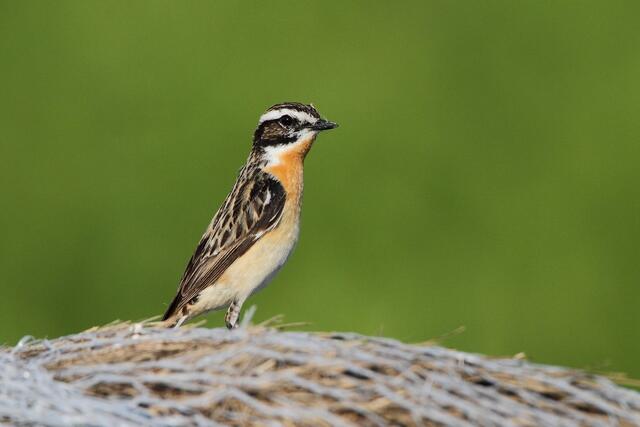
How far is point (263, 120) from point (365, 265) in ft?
12.1

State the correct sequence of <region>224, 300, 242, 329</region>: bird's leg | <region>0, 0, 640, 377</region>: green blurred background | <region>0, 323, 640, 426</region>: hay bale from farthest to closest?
<region>0, 0, 640, 377</region>: green blurred background
<region>224, 300, 242, 329</region>: bird's leg
<region>0, 323, 640, 426</region>: hay bale

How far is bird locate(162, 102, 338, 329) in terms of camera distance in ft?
29.3

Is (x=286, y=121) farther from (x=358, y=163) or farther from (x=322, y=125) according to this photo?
(x=358, y=163)

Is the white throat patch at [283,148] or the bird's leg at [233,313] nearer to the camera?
the bird's leg at [233,313]

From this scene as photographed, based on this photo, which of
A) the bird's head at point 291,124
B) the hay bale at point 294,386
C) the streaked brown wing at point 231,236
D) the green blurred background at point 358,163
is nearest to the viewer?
the hay bale at point 294,386

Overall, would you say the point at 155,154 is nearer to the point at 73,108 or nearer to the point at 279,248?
the point at 73,108

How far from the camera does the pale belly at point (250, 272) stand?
29.3 ft

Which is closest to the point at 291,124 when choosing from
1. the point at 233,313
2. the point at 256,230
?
the point at 256,230

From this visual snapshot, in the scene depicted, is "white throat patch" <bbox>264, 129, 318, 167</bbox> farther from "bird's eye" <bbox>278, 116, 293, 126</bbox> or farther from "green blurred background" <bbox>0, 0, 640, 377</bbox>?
"green blurred background" <bbox>0, 0, 640, 377</bbox>

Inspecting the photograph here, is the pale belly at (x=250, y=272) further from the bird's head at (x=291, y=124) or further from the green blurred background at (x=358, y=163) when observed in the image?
the green blurred background at (x=358, y=163)

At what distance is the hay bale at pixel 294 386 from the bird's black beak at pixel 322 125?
11.9ft

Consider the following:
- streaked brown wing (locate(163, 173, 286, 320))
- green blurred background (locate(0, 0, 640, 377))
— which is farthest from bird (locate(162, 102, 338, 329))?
green blurred background (locate(0, 0, 640, 377))

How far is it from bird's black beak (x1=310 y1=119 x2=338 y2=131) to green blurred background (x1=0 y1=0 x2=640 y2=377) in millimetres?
2935

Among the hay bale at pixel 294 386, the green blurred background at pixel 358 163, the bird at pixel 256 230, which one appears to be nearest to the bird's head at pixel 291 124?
the bird at pixel 256 230
